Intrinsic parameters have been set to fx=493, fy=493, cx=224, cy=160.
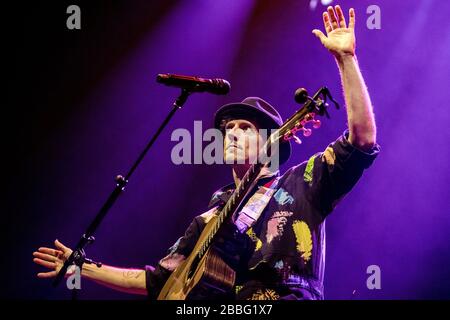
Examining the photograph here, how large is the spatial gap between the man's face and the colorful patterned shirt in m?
0.43

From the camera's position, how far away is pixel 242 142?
349cm

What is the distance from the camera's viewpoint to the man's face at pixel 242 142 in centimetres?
346

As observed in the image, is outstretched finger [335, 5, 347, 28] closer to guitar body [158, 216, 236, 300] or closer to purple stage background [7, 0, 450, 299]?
guitar body [158, 216, 236, 300]

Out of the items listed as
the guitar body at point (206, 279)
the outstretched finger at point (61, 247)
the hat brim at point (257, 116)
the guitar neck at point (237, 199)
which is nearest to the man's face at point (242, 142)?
the hat brim at point (257, 116)

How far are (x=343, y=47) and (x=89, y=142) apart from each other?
8.99 feet

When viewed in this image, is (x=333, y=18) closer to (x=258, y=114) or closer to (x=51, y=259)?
(x=258, y=114)

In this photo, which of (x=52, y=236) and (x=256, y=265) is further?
(x=52, y=236)

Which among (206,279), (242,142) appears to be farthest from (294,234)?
(242,142)

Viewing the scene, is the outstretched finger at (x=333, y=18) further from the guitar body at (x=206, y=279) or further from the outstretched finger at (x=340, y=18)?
the guitar body at (x=206, y=279)
